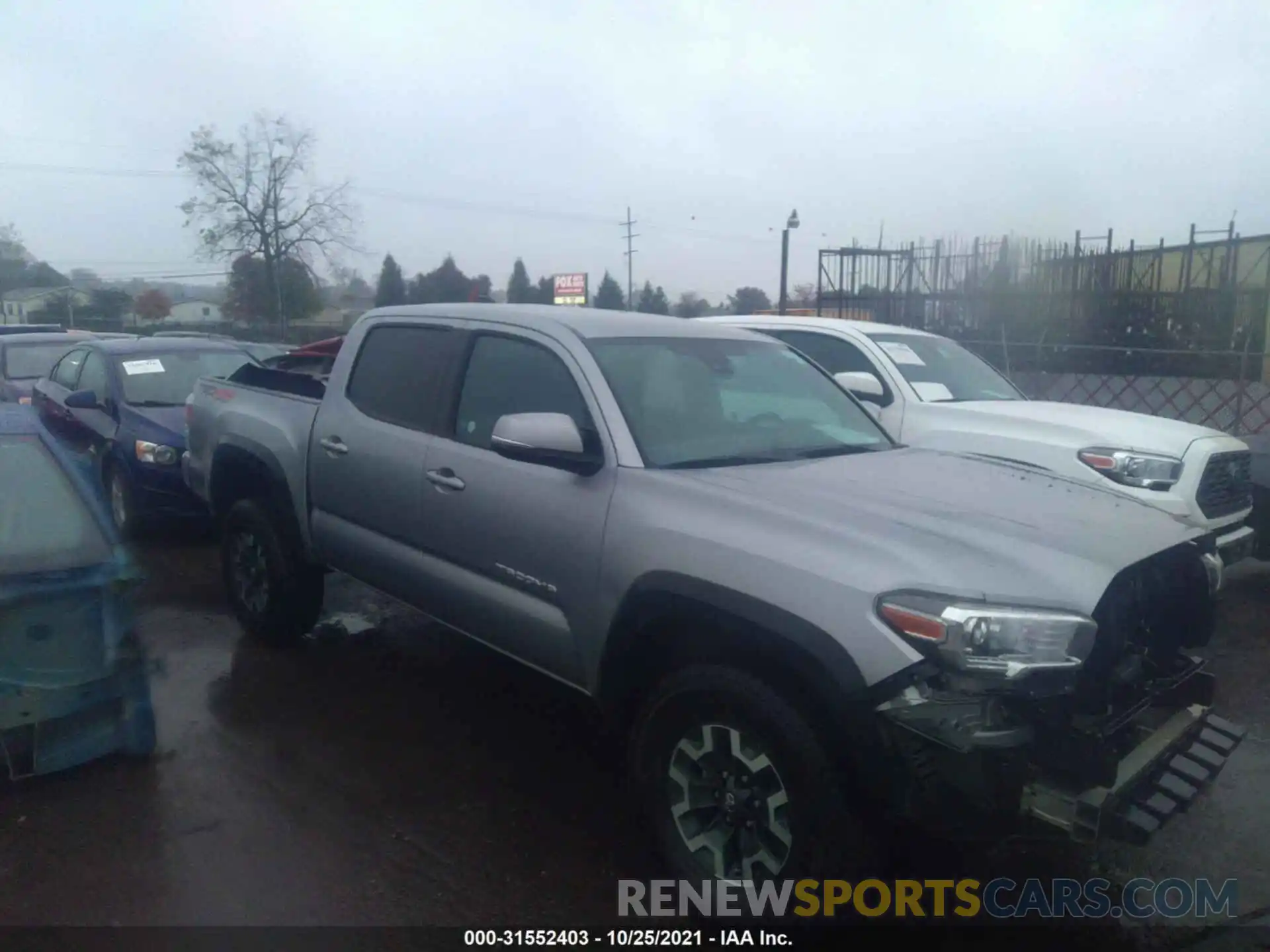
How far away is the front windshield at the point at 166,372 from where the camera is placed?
29.1ft

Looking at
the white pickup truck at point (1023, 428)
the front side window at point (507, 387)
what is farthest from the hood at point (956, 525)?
the white pickup truck at point (1023, 428)

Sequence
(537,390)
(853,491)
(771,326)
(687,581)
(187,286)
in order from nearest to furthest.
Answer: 1. (687,581)
2. (853,491)
3. (537,390)
4. (771,326)
5. (187,286)

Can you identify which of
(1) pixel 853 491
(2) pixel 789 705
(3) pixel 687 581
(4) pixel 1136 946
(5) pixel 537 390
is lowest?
(4) pixel 1136 946

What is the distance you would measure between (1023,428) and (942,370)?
3.70ft

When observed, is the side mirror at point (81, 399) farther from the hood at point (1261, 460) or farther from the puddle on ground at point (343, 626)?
the hood at point (1261, 460)

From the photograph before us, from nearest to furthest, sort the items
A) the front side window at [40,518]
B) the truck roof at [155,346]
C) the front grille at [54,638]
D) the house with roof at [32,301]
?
the front grille at [54,638]
the front side window at [40,518]
the truck roof at [155,346]
the house with roof at [32,301]

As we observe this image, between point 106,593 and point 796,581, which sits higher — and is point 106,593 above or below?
below

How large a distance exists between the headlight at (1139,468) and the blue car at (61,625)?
532 cm

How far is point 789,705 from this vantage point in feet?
9.55

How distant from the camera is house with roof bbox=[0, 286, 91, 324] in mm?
37469

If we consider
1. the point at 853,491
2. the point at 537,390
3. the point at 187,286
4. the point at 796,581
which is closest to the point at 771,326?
the point at 537,390

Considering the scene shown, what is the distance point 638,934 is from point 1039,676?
1.50 metres

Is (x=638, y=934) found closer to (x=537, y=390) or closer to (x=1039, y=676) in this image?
(x=1039, y=676)

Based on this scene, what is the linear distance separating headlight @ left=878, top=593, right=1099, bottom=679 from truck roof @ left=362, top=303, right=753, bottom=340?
1.89 meters
